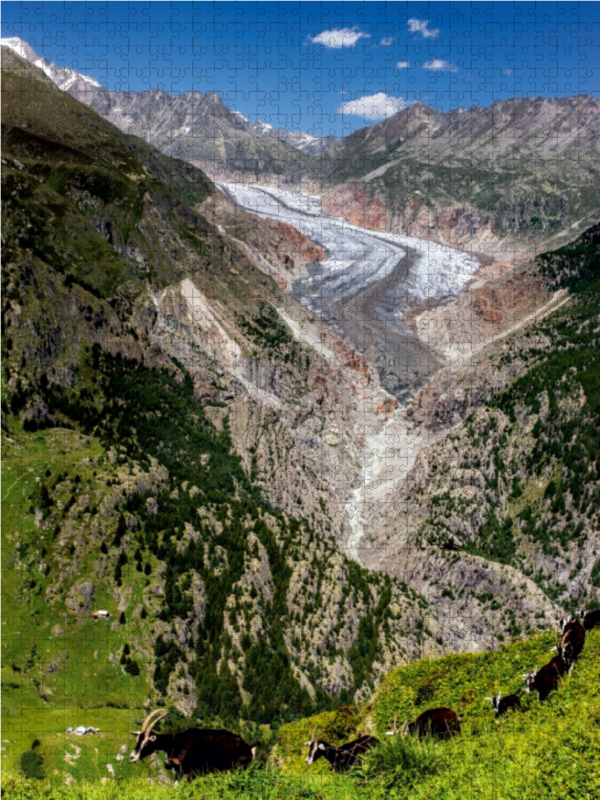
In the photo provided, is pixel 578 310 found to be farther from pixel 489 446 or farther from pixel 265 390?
pixel 265 390

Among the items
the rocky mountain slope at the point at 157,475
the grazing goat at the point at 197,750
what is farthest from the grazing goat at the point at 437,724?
the rocky mountain slope at the point at 157,475

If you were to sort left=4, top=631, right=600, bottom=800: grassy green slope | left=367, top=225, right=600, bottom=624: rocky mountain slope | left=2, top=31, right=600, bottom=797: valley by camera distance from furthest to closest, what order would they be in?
left=367, top=225, right=600, bottom=624: rocky mountain slope < left=2, top=31, right=600, bottom=797: valley < left=4, top=631, right=600, bottom=800: grassy green slope

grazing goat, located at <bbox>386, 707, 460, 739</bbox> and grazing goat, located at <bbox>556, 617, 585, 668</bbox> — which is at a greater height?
grazing goat, located at <bbox>556, 617, 585, 668</bbox>

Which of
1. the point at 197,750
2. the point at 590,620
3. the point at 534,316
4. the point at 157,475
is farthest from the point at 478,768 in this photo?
the point at 534,316

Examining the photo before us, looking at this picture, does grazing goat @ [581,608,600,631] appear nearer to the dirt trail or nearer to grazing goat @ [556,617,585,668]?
grazing goat @ [556,617,585,668]

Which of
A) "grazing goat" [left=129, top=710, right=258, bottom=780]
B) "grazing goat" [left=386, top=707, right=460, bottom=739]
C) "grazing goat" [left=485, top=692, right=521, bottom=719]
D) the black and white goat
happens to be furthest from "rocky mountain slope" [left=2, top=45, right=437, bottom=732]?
the black and white goat

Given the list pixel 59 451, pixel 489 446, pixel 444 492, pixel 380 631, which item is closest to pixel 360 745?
pixel 59 451
